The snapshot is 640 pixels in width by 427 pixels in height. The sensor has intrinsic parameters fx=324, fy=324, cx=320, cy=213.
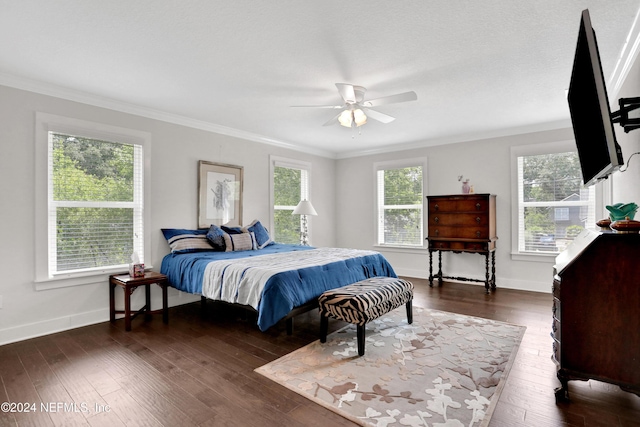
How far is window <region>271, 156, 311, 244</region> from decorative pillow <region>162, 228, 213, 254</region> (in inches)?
59.3

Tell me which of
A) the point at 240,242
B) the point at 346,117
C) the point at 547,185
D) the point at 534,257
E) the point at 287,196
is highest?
the point at 346,117

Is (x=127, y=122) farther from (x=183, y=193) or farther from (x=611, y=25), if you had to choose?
(x=611, y=25)

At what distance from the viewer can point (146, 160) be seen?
13.3 feet

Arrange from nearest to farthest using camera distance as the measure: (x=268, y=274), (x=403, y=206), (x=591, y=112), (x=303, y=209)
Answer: (x=591, y=112) → (x=268, y=274) → (x=303, y=209) → (x=403, y=206)

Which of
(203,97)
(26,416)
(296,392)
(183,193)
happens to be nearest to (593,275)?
(296,392)

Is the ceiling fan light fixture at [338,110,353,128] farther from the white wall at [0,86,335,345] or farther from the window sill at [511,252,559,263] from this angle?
the window sill at [511,252,559,263]

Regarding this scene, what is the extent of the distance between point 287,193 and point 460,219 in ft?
9.88

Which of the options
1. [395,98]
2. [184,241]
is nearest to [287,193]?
[184,241]

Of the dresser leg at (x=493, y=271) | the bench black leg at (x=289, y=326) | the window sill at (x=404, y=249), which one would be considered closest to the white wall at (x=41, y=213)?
the bench black leg at (x=289, y=326)

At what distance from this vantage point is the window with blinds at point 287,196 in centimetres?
581

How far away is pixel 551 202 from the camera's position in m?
4.77

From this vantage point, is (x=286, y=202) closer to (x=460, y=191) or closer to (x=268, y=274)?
(x=460, y=191)

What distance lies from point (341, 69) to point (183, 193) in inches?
109

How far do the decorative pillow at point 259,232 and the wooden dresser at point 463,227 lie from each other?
2.68m
